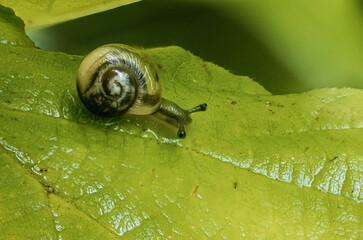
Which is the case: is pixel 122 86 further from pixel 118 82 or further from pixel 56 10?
pixel 56 10

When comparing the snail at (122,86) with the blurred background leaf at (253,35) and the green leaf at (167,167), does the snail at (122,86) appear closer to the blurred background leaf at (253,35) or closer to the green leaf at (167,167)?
the green leaf at (167,167)

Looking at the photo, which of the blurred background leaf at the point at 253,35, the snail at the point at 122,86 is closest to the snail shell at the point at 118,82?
the snail at the point at 122,86

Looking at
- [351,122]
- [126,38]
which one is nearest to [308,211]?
[351,122]

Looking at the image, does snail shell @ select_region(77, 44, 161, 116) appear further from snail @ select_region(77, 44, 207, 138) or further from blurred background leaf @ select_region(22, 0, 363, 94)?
blurred background leaf @ select_region(22, 0, 363, 94)

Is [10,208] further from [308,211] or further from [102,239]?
[308,211]

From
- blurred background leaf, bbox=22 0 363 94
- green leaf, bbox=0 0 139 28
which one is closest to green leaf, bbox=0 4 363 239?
green leaf, bbox=0 0 139 28

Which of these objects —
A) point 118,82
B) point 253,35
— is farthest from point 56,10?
point 253,35

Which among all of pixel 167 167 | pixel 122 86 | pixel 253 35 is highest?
pixel 253 35
